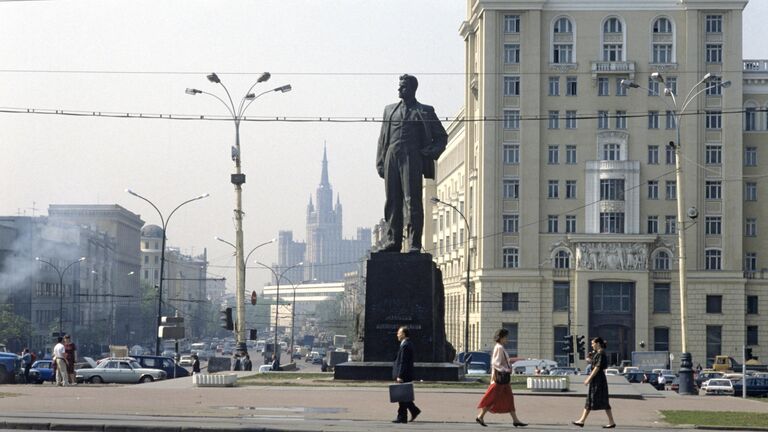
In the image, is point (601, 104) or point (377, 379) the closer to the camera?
point (377, 379)

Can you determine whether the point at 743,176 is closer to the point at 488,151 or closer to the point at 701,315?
the point at 701,315

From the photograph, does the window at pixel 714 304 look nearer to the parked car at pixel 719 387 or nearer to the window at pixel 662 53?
the window at pixel 662 53

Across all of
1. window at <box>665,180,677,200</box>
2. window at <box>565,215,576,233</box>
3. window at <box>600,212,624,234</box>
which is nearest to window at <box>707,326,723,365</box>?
window at <box>600,212,624,234</box>

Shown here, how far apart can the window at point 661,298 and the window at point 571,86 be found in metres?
15.1

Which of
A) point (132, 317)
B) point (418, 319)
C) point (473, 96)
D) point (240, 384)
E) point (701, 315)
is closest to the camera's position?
point (418, 319)

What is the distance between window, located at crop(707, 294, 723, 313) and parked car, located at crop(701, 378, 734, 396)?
34.7m

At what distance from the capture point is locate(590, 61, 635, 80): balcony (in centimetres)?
9338

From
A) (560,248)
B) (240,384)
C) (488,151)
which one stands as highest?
(488,151)

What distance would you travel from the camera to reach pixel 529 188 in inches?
3725

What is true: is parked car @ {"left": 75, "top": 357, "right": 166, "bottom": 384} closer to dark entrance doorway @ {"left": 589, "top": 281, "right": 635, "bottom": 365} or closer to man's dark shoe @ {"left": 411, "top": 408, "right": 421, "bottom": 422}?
man's dark shoe @ {"left": 411, "top": 408, "right": 421, "bottom": 422}

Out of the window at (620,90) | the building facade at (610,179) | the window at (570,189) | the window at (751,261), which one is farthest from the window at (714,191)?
the window at (570,189)

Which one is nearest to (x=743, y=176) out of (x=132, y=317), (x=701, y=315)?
(x=701, y=315)

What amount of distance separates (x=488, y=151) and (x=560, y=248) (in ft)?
28.5

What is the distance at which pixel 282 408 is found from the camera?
26.1 m
